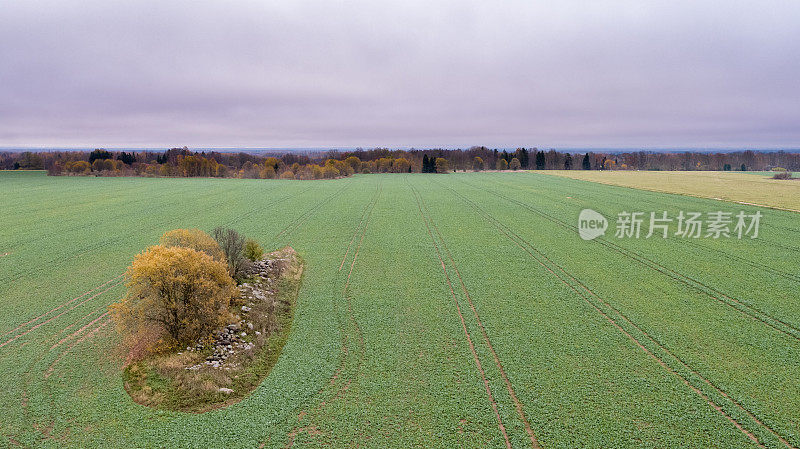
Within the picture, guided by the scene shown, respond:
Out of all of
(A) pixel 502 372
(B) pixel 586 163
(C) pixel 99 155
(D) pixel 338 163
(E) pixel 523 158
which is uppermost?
(E) pixel 523 158

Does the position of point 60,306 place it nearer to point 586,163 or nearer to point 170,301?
point 170,301

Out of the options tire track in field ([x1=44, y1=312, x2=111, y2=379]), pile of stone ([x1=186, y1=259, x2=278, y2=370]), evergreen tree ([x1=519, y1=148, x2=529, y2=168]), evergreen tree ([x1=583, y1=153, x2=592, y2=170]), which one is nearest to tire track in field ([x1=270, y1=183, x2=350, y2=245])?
pile of stone ([x1=186, y1=259, x2=278, y2=370])

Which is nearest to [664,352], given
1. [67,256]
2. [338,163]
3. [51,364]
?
[51,364]

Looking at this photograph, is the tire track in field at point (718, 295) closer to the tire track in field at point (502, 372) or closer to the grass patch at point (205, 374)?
the tire track in field at point (502, 372)

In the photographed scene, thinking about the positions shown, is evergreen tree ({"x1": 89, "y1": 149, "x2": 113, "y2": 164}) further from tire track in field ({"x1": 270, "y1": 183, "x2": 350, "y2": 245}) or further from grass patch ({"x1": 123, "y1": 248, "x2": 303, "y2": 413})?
grass patch ({"x1": 123, "y1": 248, "x2": 303, "y2": 413})

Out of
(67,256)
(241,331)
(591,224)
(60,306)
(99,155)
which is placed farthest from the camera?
(99,155)

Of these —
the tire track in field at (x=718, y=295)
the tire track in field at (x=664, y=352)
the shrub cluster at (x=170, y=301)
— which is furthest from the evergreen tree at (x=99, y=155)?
the tire track in field at (x=718, y=295)
